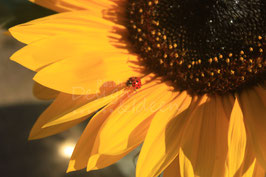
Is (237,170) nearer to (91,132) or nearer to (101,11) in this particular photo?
(91,132)

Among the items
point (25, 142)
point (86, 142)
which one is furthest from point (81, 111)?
point (25, 142)

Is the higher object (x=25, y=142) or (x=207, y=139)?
(x=207, y=139)

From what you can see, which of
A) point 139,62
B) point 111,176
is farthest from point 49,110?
point 111,176

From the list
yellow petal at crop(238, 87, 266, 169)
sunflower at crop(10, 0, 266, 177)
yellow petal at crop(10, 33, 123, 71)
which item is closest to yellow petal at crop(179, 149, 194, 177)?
sunflower at crop(10, 0, 266, 177)

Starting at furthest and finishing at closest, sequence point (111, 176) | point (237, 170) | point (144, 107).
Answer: point (111, 176)
point (144, 107)
point (237, 170)

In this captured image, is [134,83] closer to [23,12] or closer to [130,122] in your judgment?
[130,122]
